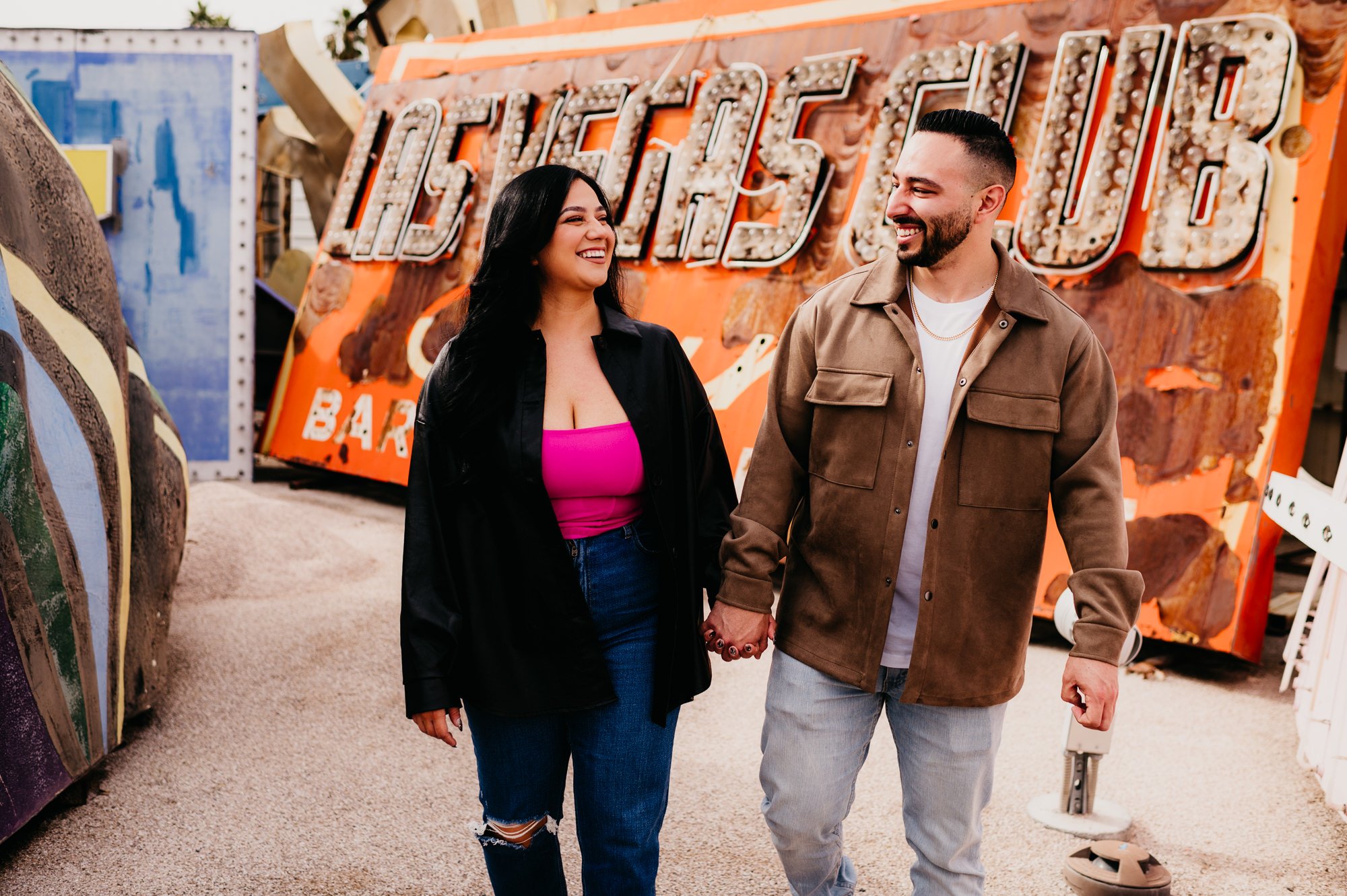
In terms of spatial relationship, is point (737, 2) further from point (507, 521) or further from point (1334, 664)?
point (507, 521)

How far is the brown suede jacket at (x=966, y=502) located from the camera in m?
2.37

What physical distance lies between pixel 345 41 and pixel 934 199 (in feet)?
93.1

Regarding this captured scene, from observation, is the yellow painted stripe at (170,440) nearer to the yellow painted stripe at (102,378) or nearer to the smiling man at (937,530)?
the yellow painted stripe at (102,378)

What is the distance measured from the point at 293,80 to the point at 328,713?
10753mm

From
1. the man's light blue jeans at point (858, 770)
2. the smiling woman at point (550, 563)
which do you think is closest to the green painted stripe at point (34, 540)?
the smiling woman at point (550, 563)

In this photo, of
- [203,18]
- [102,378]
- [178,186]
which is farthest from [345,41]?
[102,378]

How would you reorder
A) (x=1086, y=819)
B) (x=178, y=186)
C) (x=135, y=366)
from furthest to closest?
(x=178, y=186) → (x=135, y=366) → (x=1086, y=819)

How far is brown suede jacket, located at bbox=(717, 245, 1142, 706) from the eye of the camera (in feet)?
7.78

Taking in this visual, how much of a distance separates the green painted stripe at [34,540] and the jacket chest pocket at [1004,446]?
2.77 m

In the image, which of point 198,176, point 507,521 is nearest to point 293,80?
point 198,176

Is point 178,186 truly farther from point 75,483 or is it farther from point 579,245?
point 579,245

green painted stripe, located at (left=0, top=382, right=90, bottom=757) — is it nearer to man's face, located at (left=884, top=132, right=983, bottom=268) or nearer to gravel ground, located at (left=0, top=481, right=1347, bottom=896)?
gravel ground, located at (left=0, top=481, right=1347, bottom=896)

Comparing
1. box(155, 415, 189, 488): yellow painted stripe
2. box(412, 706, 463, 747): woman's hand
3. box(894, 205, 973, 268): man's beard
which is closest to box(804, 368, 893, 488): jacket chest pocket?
box(894, 205, 973, 268): man's beard

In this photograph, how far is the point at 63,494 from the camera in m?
3.56
